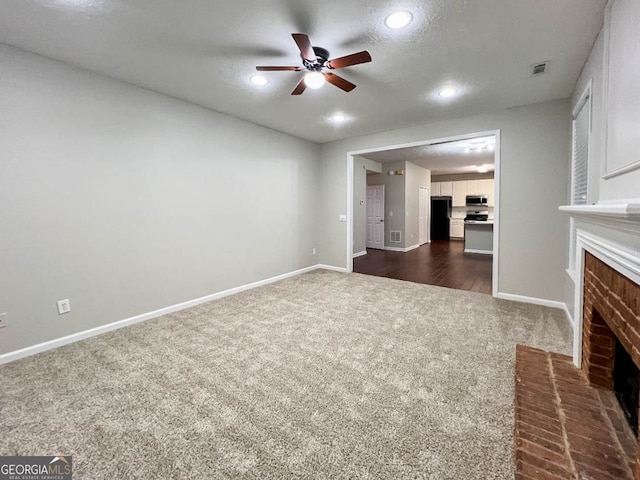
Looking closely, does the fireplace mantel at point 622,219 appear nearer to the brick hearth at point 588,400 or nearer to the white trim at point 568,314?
the brick hearth at point 588,400

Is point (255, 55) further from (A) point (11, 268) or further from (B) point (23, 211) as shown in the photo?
(A) point (11, 268)

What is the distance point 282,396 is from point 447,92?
141 inches

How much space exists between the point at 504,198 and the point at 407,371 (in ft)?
9.66

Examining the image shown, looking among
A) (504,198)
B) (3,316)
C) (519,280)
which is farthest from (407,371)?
(3,316)

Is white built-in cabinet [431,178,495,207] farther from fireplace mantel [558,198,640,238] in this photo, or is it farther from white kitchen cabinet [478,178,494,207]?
fireplace mantel [558,198,640,238]

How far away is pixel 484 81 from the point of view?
9.84 ft

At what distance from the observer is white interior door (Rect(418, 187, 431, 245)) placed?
9031 mm

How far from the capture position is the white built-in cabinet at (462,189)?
9491mm

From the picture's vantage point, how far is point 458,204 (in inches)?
399

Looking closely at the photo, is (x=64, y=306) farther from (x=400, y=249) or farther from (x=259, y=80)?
(x=400, y=249)

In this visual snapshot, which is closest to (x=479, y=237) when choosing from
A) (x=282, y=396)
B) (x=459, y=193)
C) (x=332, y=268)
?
(x=459, y=193)

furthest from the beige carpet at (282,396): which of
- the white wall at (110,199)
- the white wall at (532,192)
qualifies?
the white wall at (532,192)

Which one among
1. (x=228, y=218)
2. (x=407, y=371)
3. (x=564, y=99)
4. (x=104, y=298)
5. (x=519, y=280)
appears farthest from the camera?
(x=228, y=218)

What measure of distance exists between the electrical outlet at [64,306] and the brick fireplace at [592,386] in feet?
12.1
